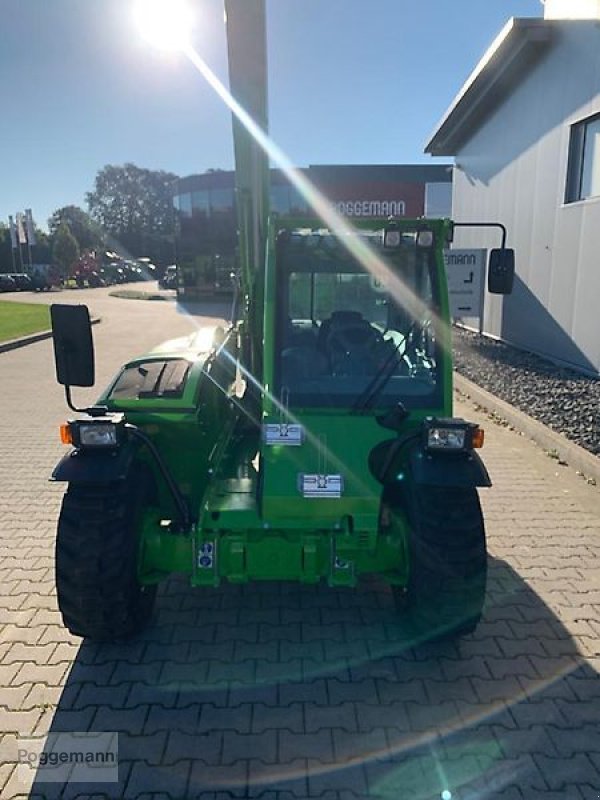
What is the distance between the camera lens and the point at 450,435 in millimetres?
3201

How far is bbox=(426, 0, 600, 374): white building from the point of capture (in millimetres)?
9852

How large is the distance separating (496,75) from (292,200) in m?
11.0

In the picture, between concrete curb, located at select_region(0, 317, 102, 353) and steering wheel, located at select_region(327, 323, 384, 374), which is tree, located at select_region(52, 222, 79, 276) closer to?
concrete curb, located at select_region(0, 317, 102, 353)

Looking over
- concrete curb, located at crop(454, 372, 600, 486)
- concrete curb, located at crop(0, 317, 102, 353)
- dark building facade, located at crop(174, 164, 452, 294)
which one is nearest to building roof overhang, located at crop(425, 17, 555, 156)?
dark building facade, located at crop(174, 164, 452, 294)

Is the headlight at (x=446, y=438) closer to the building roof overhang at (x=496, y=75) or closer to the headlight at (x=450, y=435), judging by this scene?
the headlight at (x=450, y=435)

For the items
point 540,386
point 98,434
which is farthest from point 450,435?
point 540,386

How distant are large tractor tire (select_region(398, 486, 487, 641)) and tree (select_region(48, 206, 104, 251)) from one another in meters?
75.4

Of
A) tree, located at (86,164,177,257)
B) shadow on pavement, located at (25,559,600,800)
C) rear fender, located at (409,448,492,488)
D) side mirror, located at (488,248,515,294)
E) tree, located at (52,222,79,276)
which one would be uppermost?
tree, located at (86,164,177,257)

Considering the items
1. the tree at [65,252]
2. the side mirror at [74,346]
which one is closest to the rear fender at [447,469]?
the side mirror at [74,346]

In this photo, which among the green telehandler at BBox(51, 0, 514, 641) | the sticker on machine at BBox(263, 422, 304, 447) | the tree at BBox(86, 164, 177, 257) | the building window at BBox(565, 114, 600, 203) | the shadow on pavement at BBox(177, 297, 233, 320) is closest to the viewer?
the green telehandler at BBox(51, 0, 514, 641)

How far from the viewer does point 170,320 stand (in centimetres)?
2336

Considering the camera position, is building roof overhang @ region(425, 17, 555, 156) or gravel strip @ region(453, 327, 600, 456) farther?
building roof overhang @ region(425, 17, 555, 156)

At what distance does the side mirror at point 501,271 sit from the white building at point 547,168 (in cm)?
664

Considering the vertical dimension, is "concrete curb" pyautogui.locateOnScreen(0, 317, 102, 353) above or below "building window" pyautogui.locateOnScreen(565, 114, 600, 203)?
below
